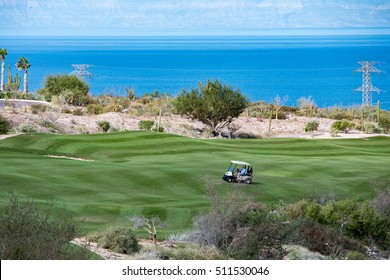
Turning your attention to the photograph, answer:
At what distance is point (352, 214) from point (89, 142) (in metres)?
23.5

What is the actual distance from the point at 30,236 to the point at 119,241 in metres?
4.60

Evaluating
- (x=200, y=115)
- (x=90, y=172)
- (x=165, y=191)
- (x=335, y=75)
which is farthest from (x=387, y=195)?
(x=335, y=75)

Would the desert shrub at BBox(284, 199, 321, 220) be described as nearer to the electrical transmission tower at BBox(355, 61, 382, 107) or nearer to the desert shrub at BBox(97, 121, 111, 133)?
the desert shrub at BBox(97, 121, 111, 133)

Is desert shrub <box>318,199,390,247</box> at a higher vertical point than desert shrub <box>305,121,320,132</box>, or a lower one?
lower

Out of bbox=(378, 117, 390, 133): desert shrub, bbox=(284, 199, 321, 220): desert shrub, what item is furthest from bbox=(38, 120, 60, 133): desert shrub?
bbox=(284, 199, 321, 220): desert shrub

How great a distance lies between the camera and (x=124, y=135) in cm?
4694

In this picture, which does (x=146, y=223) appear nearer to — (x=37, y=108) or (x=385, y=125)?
(x=37, y=108)

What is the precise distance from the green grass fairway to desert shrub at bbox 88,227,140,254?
3.30ft

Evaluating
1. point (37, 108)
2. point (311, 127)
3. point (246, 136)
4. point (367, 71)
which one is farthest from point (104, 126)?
point (367, 71)

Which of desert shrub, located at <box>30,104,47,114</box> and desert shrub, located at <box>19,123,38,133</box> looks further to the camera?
desert shrub, located at <box>30,104,47,114</box>

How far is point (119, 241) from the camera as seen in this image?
18.1 m

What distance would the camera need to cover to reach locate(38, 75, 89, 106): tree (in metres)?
69.8

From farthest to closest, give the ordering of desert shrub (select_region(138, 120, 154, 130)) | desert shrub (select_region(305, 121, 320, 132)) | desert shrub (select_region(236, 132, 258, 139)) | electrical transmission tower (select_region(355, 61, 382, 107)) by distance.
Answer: electrical transmission tower (select_region(355, 61, 382, 107)) < desert shrub (select_region(305, 121, 320, 132)) < desert shrub (select_region(236, 132, 258, 139)) < desert shrub (select_region(138, 120, 154, 130))

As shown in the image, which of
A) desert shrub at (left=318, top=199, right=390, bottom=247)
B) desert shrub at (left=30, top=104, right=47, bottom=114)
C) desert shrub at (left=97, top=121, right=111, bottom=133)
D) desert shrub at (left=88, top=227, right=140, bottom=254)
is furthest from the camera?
desert shrub at (left=30, top=104, right=47, bottom=114)
